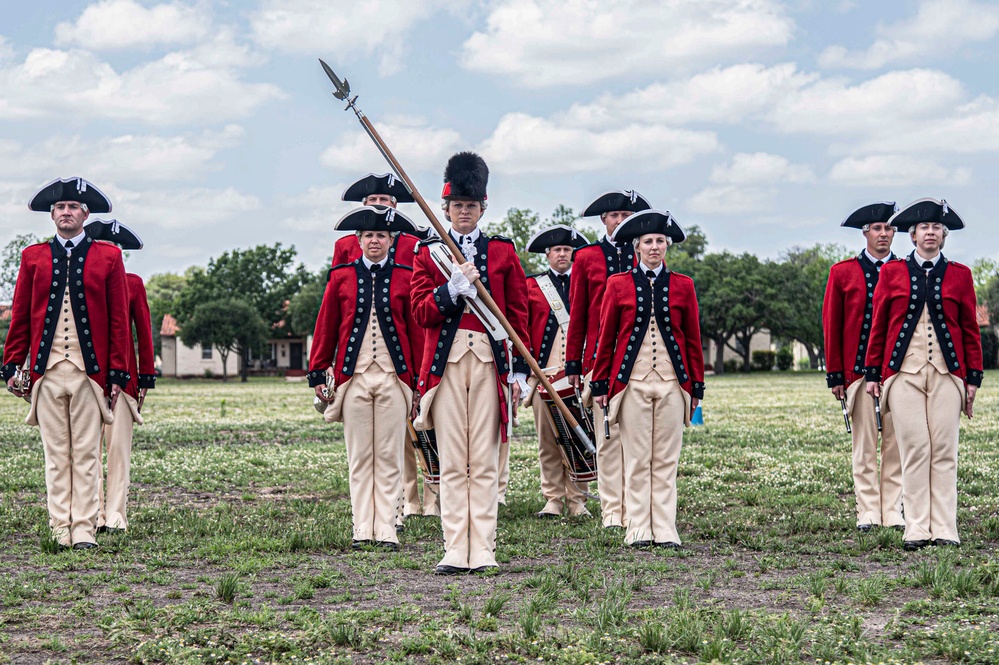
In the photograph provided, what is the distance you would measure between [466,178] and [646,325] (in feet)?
6.10

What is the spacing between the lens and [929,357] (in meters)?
8.52

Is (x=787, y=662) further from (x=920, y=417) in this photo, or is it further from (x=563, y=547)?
(x=920, y=417)

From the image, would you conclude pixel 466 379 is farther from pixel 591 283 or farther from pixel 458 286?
pixel 591 283

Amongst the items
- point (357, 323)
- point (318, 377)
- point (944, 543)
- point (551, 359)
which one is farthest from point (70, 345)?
point (944, 543)

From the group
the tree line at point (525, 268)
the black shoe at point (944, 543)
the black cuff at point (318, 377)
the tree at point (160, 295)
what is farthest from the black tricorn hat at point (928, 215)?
the tree at point (160, 295)

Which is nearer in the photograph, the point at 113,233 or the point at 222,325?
the point at 113,233

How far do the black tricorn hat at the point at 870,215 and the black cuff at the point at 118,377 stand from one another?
5910 mm

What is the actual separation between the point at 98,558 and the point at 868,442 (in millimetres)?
5943

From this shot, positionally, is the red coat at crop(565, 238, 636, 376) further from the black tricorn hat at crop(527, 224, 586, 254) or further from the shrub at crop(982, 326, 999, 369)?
the shrub at crop(982, 326, 999, 369)

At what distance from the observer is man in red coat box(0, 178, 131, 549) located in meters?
8.61

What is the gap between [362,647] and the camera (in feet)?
17.9

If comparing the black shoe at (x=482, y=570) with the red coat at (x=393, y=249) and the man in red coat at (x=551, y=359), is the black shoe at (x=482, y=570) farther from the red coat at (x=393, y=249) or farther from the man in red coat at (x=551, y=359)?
the man in red coat at (x=551, y=359)

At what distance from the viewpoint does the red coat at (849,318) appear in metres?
9.39

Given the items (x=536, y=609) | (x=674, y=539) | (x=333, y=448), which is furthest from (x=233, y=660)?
(x=333, y=448)
